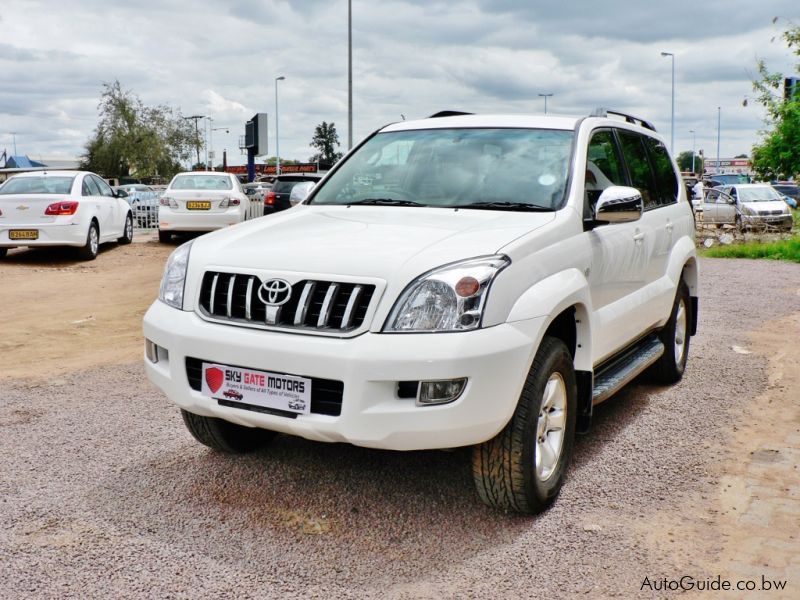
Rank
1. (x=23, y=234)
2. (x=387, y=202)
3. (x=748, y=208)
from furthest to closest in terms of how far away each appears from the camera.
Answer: (x=748, y=208), (x=23, y=234), (x=387, y=202)

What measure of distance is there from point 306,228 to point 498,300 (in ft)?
3.78

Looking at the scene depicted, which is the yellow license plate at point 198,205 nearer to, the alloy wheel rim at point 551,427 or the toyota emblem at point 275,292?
the toyota emblem at point 275,292

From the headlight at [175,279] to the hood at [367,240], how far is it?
0.08 metres

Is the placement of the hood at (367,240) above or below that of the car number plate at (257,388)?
above

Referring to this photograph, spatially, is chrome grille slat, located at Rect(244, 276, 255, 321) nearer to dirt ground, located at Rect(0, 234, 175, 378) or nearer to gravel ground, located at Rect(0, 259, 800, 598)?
gravel ground, located at Rect(0, 259, 800, 598)

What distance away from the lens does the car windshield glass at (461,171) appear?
4.21 m

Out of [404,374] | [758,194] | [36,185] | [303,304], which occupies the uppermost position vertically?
[758,194]

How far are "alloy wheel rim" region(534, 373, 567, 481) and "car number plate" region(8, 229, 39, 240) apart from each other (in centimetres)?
1196

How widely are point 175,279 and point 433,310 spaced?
4.38 feet

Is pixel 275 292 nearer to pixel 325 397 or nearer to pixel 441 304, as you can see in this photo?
pixel 325 397

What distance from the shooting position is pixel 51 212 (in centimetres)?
1359

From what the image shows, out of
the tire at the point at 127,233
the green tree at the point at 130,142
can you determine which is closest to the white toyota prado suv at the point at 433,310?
the tire at the point at 127,233

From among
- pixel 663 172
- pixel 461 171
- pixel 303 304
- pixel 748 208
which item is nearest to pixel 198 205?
pixel 663 172

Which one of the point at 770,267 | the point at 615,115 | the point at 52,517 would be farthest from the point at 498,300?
the point at 770,267
